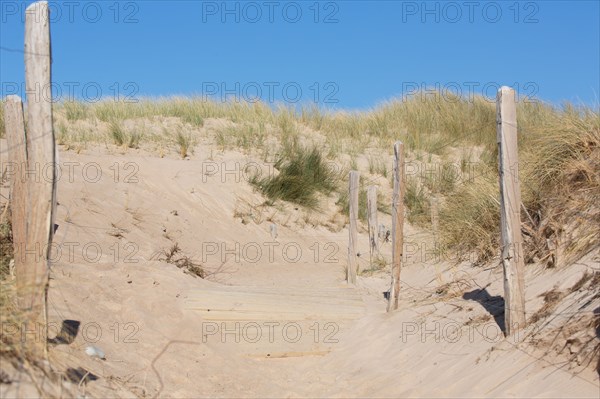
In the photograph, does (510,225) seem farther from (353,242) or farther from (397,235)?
(353,242)

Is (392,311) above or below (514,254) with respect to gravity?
below

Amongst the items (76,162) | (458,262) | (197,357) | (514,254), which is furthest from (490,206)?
(76,162)

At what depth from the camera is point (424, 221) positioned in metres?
14.3

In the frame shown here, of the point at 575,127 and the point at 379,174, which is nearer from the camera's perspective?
the point at 575,127

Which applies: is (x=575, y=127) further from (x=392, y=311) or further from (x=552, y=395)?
(x=552, y=395)

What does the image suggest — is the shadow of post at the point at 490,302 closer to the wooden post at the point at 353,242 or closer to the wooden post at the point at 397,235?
the wooden post at the point at 397,235

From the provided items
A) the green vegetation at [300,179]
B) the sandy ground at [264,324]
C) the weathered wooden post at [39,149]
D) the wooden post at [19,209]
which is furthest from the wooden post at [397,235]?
the green vegetation at [300,179]

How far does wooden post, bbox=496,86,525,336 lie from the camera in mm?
6160

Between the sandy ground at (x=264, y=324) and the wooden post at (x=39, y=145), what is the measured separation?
0.62 m

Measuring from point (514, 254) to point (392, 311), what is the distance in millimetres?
2023

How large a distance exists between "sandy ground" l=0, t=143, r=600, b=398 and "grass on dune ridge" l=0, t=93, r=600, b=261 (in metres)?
0.83

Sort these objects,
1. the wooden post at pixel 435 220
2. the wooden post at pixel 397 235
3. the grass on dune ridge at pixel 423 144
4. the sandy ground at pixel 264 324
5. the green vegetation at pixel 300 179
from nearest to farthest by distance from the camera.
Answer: the sandy ground at pixel 264 324, the wooden post at pixel 397 235, the grass on dune ridge at pixel 423 144, the wooden post at pixel 435 220, the green vegetation at pixel 300 179

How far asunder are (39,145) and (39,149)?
27mm

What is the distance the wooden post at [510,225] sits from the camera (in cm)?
616
